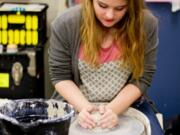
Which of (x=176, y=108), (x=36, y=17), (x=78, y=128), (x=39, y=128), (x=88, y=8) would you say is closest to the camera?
(x=39, y=128)

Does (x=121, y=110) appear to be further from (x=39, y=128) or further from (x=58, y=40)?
(x=39, y=128)

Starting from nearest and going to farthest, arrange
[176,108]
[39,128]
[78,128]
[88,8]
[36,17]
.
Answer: [39,128] → [78,128] → [88,8] → [36,17] → [176,108]

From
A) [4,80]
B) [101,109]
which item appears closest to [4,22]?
[4,80]

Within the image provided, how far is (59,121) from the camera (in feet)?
2.84

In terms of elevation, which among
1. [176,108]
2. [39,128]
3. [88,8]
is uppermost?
[88,8]

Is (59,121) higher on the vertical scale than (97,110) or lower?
higher

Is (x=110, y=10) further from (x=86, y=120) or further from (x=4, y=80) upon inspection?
(x=4, y=80)

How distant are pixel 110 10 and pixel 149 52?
24 cm

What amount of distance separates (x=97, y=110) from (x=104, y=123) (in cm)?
6

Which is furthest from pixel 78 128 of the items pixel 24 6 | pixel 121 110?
pixel 24 6

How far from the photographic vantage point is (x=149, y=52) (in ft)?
4.40

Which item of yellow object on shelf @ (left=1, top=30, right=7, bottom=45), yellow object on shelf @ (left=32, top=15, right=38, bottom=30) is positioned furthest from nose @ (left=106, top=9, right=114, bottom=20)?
yellow object on shelf @ (left=1, top=30, right=7, bottom=45)

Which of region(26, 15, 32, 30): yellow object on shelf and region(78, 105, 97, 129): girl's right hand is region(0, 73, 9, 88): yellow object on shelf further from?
region(78, 105, 97, 129): girl's right hand

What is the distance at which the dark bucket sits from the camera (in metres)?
0.85
